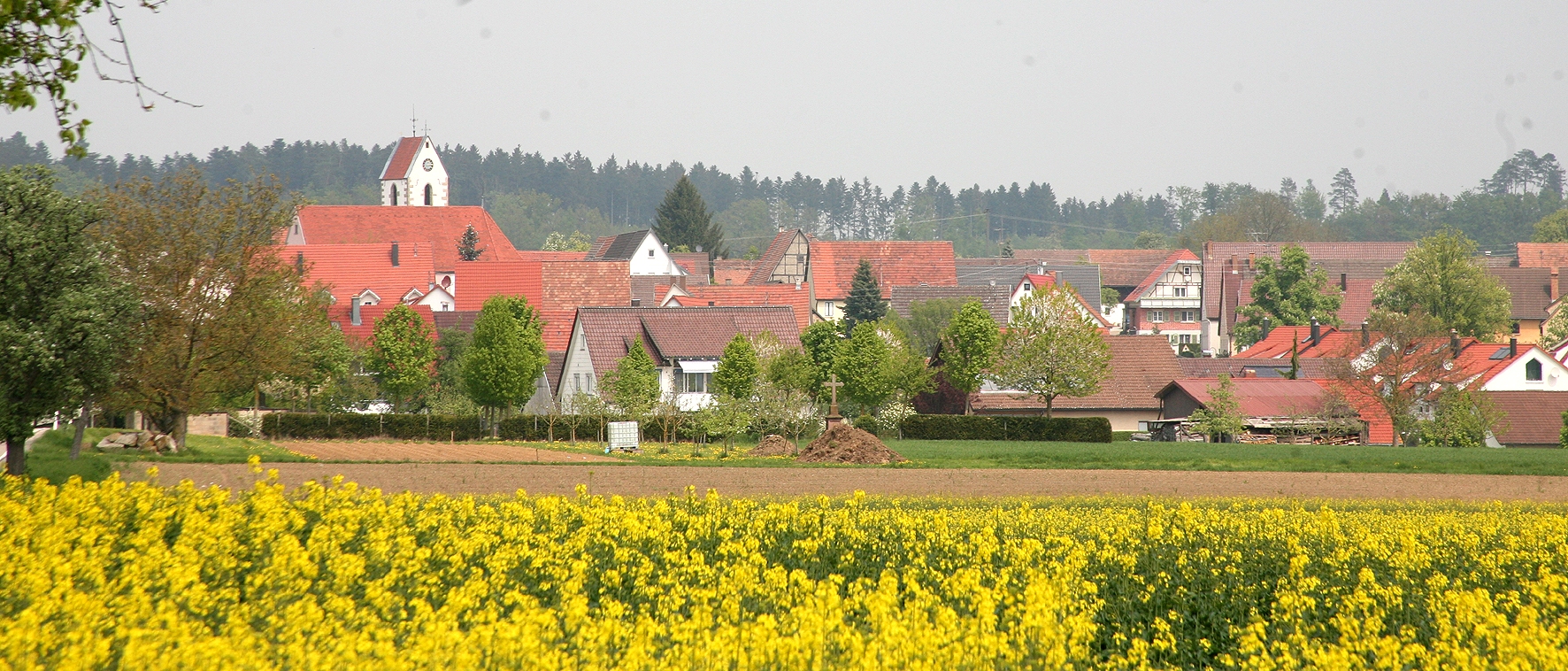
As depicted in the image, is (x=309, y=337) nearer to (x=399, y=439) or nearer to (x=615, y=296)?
(x=399, y=439)

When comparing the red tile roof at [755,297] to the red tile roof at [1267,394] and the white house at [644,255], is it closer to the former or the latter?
the white house at [644,255]

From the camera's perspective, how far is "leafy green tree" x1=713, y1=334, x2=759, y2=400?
45.5 m

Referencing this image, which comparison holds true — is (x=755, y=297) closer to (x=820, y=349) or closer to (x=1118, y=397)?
(x=1118, y=397)

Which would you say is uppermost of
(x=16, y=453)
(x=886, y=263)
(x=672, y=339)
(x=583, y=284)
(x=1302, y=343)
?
(x=886, y=263)

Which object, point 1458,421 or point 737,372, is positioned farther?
point 1458,421

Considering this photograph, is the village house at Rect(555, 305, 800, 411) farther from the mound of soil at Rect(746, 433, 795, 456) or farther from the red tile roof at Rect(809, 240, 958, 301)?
the red tile roof at Rect(809, 240, 958, 301)

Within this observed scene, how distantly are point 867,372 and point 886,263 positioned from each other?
65447 millimetres

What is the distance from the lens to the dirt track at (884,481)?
79.6 feet

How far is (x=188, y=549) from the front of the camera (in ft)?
35.4

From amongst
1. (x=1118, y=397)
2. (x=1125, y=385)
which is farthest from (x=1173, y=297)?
(x=1118, y=397)

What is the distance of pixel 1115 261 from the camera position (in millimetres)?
156250

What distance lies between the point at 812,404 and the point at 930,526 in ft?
106

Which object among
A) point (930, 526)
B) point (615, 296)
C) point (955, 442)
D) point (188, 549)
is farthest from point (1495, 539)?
point (615, 296)

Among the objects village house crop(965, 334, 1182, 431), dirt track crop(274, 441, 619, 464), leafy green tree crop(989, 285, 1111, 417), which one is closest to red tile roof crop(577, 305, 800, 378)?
village house crop(965, 334, 1182, 431)
